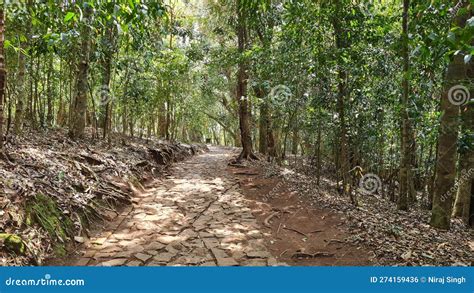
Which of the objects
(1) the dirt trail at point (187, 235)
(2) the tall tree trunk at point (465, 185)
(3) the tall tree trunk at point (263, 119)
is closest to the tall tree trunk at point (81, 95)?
(1) the dirt trail at point (187, 235)

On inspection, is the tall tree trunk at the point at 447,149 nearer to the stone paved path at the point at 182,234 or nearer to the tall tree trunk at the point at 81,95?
the stone paved path at the point at 182,234

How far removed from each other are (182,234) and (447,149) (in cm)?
512

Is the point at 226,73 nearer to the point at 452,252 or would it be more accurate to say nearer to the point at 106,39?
the point at 106,39

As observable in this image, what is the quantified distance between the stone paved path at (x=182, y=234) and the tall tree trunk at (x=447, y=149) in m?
3.57

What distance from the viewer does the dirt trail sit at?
4.64 m

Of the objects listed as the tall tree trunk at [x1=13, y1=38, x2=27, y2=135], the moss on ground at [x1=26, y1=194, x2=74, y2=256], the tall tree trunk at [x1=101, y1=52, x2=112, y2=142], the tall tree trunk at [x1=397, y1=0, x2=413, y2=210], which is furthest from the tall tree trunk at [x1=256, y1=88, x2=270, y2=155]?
the moss on ground at [x1=26, y1=194, x2=74, y2=256]

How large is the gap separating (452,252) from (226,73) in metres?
18.7

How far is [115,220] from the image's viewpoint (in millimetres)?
6145

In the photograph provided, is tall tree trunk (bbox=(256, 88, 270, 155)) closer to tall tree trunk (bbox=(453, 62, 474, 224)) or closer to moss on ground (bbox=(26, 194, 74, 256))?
tall tree trunk (bbox=(453, 62, 474, 224))

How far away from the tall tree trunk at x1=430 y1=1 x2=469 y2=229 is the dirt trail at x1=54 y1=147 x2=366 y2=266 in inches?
102

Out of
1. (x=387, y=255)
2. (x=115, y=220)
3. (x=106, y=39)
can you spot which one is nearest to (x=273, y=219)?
(x=387, y=255)

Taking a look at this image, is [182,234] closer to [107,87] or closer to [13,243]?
[13,243]

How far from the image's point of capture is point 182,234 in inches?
221

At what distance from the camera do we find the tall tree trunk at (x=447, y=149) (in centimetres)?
612
